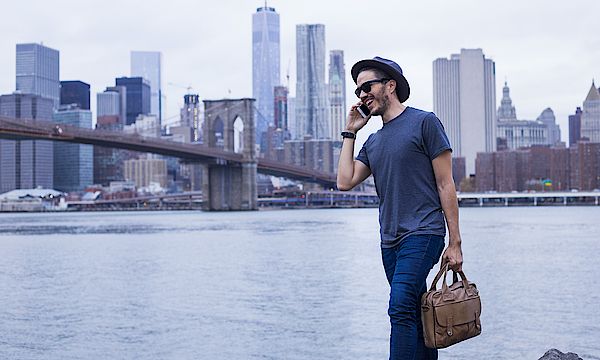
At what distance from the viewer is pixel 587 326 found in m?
7.69

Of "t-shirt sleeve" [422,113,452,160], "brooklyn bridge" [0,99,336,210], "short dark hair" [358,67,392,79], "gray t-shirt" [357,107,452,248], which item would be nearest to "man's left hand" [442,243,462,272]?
"gray t-shirt" [357,107,452,248]

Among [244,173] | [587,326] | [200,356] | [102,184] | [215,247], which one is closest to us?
[200,356]

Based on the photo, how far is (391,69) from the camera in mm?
3332

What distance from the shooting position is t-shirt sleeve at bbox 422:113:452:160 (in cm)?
319

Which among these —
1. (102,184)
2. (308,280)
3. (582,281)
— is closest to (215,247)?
(308,280)

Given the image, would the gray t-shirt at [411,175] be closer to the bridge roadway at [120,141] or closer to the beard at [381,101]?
the beard at [381,101]

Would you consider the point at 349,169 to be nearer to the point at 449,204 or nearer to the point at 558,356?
the point at 449,204

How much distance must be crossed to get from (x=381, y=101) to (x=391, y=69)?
0.17 meters

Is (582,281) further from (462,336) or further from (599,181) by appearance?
(599,181)

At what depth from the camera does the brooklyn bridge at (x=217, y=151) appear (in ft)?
167

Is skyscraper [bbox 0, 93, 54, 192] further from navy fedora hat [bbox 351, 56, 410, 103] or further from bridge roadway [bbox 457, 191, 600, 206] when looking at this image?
navy fedora hat [bbox 351, 56, 410, 103]

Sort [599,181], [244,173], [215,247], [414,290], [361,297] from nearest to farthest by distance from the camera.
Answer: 1. [414,290]
2. [361,297]
3. [215,247]
4. [244,173]
5. [599,181]

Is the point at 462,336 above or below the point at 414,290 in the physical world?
below

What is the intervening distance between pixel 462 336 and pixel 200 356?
3.75 meters
